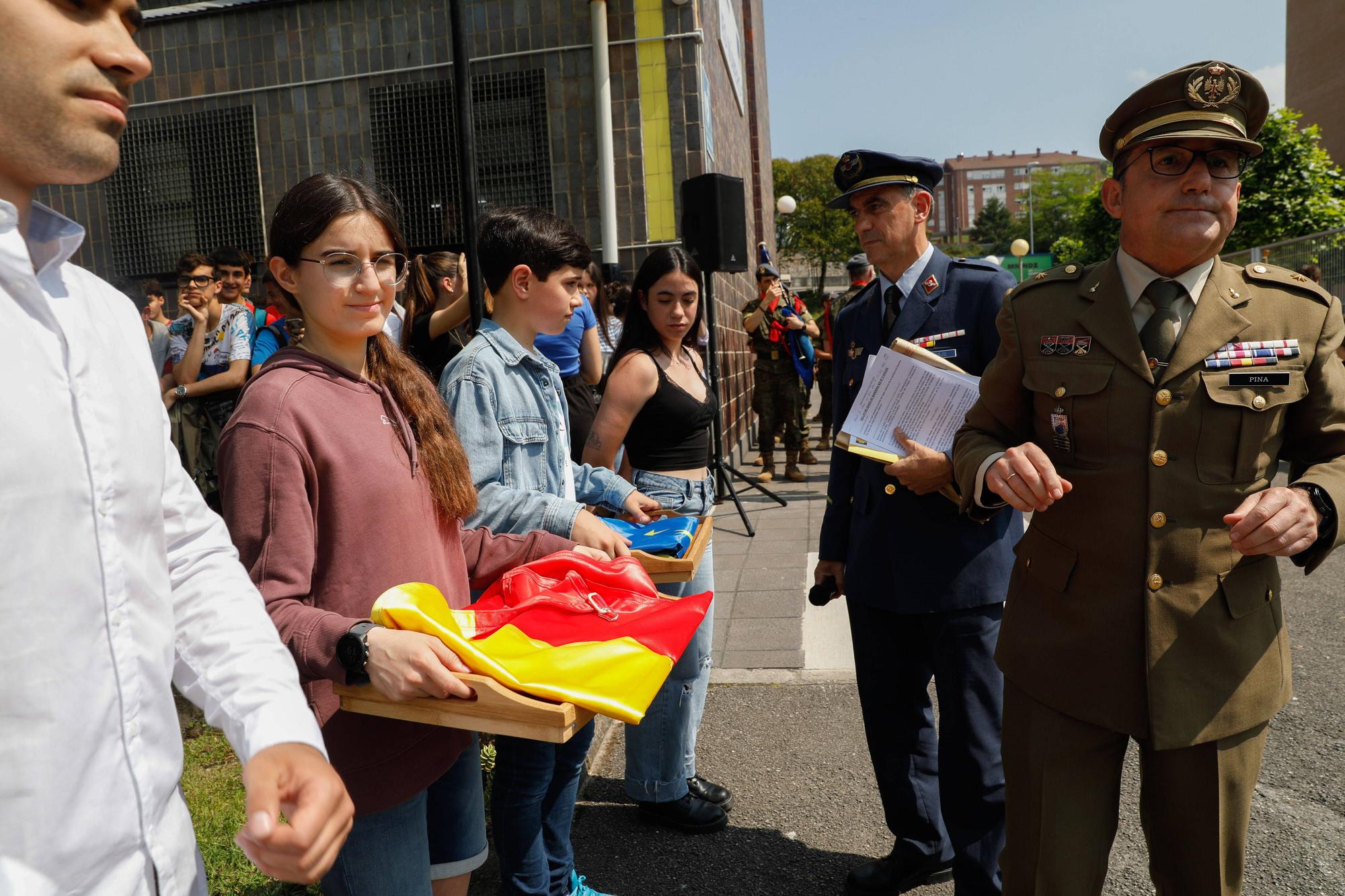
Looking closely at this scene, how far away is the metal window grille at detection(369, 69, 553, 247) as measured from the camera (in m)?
10.4

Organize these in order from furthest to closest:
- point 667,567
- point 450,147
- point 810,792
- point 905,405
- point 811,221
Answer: point 811,221 → point 450,147 → point 810,792 → point 905,405 → point 667,567

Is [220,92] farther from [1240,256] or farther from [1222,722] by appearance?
[1240,256]

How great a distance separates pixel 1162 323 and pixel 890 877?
1.91m

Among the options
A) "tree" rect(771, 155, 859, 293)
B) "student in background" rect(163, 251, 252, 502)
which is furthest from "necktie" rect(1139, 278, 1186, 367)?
"tree" rect(771, 155, 859, 293)

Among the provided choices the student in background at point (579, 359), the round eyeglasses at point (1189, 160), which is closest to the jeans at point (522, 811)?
the round eyeglasses at point (1189, 160)

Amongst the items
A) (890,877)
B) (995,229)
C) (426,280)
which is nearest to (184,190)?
(426,280)

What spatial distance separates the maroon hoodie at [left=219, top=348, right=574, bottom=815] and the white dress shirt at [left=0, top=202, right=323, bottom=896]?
0.45m

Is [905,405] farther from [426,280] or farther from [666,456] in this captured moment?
[426,280]

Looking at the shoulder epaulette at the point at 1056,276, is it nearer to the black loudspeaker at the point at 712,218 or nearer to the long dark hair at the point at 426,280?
the long dark hair at the point at 426,280

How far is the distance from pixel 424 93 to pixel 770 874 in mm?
9623

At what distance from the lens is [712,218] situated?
851cm

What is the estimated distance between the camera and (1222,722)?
6.70ft

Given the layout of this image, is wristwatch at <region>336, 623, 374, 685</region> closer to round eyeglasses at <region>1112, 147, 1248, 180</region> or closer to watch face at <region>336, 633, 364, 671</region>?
watch face at <region>336, 633, 364, 671</region>

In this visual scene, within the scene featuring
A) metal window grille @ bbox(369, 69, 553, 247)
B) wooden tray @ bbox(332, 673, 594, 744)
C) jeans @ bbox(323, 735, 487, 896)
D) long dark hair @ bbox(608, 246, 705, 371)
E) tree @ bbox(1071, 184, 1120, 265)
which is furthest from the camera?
tree @ bbox(1071, 184, 1120, 265)
